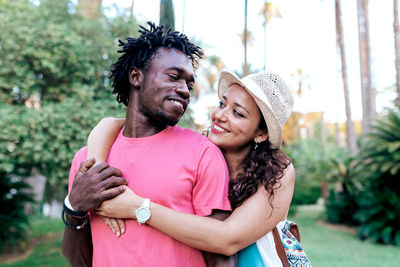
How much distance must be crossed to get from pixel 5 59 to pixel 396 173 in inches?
435

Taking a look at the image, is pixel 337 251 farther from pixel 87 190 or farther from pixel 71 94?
pixel 87 190

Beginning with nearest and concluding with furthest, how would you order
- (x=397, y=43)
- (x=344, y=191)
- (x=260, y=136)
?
1. (x=260, y=136)
2. (x=397, y=43)
3. (x=344, y=191)

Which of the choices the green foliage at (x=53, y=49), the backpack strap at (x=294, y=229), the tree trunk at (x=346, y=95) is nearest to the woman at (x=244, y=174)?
the backpack strap at (x=294, y=229)

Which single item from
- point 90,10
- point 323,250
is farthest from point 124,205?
point 323,250

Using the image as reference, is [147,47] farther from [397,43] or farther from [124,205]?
[397,43]

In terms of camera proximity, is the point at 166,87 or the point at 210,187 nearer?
the point at 210,187

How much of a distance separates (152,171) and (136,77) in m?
0.63

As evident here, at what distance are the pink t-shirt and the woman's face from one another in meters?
0.31

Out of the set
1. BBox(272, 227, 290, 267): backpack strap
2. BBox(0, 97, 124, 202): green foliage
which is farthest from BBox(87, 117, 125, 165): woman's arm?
BBox(0, 97, 124, 202): green foliage

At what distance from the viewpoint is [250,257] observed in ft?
6.46

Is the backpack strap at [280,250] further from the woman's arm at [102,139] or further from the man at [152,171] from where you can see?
the woman's arm at [102,139]

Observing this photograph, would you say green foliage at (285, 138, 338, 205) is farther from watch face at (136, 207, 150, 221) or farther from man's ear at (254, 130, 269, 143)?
watch face at (136, 207, 150, 221)

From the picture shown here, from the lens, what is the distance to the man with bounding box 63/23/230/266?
1867 millimetres

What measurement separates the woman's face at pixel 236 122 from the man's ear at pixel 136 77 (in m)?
0.54
